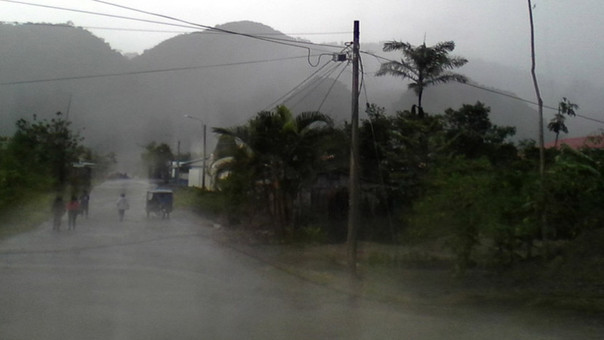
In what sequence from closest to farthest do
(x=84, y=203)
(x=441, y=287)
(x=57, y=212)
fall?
(x=441, y=287) < (x=57, y=212) < (x=84, y=203)

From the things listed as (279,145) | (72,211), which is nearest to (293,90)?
(279,145)

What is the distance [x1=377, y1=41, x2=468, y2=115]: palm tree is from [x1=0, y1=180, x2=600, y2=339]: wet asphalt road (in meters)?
11.6

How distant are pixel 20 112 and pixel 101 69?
551cm

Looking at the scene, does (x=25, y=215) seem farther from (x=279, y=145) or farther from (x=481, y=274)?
(x=481, y=274)

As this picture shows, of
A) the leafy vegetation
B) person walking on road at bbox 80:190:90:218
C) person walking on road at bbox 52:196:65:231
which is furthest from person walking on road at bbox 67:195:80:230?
person walking on road at bbox 80:190:90:218

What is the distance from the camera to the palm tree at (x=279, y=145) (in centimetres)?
2166

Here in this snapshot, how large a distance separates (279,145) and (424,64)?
8.54m

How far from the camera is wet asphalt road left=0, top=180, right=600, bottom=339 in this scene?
29.7 feet

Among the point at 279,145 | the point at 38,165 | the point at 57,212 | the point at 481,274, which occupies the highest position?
the point at 279,145

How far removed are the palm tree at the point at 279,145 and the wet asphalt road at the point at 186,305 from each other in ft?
13.6

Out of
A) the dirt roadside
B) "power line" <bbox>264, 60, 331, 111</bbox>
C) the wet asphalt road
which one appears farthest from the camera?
"power line" <bbox>264, 60, 331, 111</bbox>

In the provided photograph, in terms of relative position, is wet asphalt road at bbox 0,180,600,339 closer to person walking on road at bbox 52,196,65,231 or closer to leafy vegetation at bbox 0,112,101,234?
person walking on road at bbox 52,196,65,231

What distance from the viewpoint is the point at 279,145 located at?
2172cm

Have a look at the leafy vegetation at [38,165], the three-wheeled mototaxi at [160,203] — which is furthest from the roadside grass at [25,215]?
the three-wheeled mototaxi at [160,203]
